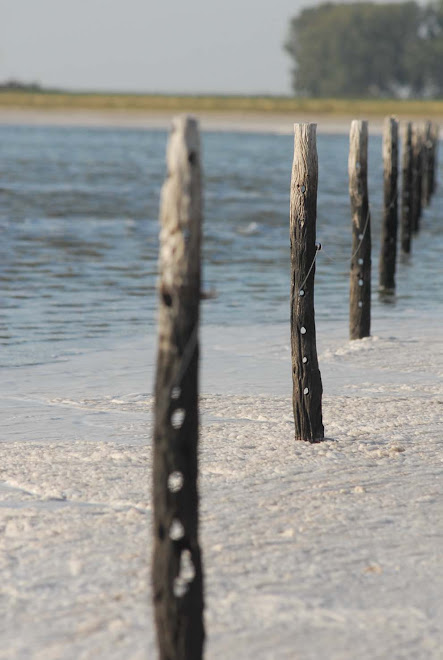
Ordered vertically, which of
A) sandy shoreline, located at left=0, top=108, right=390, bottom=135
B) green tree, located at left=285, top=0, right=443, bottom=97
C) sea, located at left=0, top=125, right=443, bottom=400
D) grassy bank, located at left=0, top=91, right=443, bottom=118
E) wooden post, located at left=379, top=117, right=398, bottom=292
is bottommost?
sea, located at left=0, top=125, right=443, bottom=400

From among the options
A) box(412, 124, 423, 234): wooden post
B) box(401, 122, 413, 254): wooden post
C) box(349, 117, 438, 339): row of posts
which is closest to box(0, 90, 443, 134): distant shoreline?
box(412, 124, 423, 234): wooden post

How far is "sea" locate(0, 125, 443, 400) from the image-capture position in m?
11.2

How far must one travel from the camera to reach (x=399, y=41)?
391 feet

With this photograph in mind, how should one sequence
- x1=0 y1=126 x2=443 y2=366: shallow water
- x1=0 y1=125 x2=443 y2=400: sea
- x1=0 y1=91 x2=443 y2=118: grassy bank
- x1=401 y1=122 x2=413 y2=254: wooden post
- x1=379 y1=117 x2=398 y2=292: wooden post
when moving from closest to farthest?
x1=0 y1=125 x2=443 y2=400: sea, x1=0 y1=126 x2=443 y2=366: shallow water, x1=379 y1=117 x2=398 y2=292: wooden post, x1=401 y1=122 x2=413 y2=254: wooden post, x1=0 y1=91 x2=443 y2=118: grassy bank

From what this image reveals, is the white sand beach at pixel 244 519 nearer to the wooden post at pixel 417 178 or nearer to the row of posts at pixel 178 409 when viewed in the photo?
the row of posts at pixel 178 409

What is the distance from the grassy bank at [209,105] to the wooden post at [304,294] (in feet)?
237

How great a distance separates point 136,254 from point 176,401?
15.2m

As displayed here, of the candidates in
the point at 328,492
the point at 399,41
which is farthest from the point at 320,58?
the point at 328,492

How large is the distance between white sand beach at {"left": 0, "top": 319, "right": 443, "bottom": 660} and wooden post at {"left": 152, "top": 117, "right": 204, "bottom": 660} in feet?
0.90

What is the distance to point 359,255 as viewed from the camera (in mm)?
10906

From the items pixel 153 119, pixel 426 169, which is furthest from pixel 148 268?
pixel 153 119

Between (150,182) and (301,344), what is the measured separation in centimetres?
2970

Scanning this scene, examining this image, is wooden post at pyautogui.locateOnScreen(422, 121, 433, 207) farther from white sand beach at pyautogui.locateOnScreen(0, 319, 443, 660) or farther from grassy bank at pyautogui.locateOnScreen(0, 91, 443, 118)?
grassy bank at pyautogui.locateOnScreen(0, 91, 443, 118)

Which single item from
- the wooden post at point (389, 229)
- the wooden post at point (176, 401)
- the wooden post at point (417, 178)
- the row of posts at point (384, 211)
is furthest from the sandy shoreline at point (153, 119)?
the wooden post at point (176, 401)
